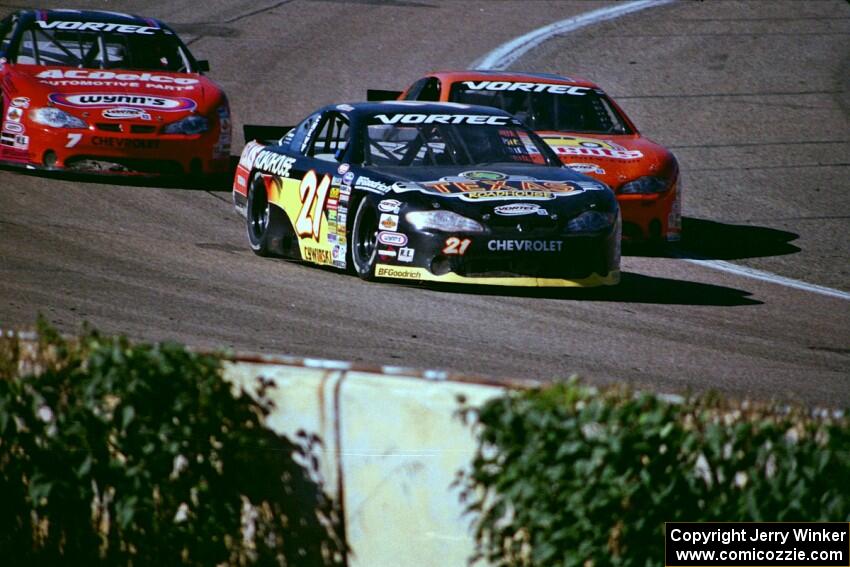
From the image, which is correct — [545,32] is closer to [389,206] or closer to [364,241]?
[364,241]

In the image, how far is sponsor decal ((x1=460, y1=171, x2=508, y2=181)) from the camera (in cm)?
964

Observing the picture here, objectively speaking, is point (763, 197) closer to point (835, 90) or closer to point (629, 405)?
point (835, 90)

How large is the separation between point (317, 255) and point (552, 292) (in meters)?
1.67

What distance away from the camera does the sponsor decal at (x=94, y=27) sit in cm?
1419

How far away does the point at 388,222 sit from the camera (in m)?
9.28

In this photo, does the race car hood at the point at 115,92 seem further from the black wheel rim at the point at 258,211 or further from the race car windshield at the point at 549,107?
the race car windshield at the point at 549,107

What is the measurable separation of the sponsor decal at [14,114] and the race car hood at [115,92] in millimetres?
146

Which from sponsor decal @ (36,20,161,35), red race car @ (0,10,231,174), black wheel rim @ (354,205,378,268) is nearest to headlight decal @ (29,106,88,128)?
red race car @ (0,10,231,174)

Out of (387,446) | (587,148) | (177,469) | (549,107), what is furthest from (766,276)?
(177,469)

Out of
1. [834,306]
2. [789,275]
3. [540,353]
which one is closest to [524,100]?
[789,275]

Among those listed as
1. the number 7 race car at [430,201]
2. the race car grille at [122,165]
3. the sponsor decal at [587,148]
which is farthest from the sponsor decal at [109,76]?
the sponsor decal at [587,148]

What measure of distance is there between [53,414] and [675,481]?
6.03ft

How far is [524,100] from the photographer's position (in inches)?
500

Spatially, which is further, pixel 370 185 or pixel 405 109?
pixel 405 109
